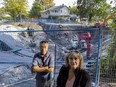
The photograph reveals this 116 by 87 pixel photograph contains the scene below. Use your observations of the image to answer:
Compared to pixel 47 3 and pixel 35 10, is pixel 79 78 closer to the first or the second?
pixel 35 10

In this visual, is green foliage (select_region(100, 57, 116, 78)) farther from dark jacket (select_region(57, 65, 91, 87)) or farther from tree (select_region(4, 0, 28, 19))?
tree (select_region(4, 0, 28, 19))

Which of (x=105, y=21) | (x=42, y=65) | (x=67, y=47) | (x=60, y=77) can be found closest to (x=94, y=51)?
(x=67, y=47)

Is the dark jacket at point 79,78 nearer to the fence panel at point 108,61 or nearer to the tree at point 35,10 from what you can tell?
the fence panel at point 108,61

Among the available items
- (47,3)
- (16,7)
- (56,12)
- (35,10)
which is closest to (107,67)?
(16,7)

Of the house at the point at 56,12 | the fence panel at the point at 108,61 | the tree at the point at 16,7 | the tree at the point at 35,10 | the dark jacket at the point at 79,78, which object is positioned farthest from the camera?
the house at the point at 56,12

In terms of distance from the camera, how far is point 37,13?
71.6 m

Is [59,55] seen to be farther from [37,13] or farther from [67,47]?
[37,13]

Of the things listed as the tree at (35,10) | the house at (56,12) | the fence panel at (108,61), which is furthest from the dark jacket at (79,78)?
the house at (56,12)

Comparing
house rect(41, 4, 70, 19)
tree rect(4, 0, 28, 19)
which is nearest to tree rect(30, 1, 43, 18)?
house rect(41, 4, 70, 19)

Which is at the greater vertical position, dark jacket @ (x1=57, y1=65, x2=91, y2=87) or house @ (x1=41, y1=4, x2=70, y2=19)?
house @ (x1=41, y1=4, x2=70, y2=19)

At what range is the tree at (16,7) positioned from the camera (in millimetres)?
59406

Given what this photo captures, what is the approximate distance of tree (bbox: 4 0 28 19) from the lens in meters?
59.4

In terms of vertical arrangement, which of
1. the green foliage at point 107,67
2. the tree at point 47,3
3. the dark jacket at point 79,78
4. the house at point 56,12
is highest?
the tree at point 47,3

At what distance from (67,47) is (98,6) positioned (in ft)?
5.49
